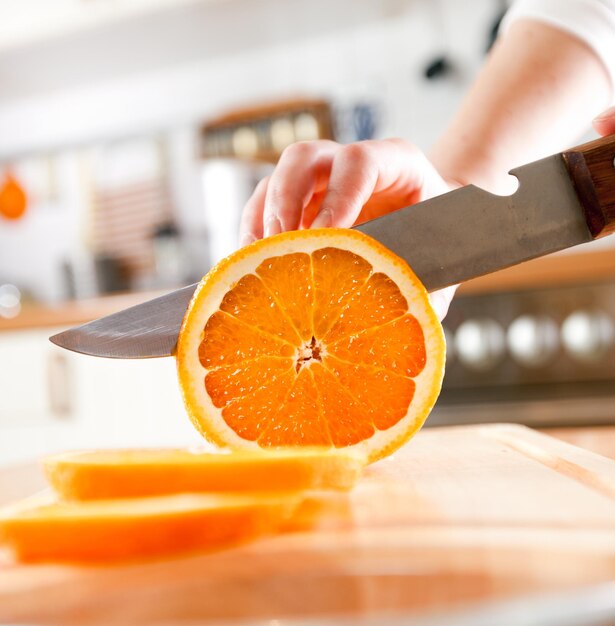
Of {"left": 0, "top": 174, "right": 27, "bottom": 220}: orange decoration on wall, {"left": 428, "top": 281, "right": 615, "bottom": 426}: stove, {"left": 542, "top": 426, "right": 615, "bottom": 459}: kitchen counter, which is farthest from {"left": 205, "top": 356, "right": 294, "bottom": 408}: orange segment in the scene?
{"left": 0, "top": 174, "right": 27, "bottom": 220}: orange decoration on wall

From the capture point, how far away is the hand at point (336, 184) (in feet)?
2.48

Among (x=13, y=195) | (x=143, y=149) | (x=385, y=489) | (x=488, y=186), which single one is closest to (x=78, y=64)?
(x=143, y=149)

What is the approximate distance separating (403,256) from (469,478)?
0.72 ft

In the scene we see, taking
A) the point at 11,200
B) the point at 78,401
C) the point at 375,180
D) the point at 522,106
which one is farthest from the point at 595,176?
the point at 11,200

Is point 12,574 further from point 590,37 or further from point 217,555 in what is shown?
point 590,37

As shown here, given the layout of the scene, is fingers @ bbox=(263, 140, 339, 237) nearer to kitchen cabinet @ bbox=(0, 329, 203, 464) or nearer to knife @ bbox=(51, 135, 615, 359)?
knife @ bbox=(51, 135, 615, 359)

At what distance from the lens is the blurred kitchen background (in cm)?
168

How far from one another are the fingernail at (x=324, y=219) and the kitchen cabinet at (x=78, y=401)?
1134 mm

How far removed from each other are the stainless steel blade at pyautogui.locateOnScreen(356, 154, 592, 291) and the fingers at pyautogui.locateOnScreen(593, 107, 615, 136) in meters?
0.08

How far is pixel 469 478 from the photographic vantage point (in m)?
0.64

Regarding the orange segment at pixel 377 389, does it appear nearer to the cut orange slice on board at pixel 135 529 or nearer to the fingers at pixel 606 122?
the cut orange slice on board at pixel 135 529

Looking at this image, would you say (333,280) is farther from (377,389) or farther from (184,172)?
(184,172)

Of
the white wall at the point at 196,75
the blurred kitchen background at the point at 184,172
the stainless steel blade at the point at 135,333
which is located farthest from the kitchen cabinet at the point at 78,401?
the stainless steel blade at the point at 135,333

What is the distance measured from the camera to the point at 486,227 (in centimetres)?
74
